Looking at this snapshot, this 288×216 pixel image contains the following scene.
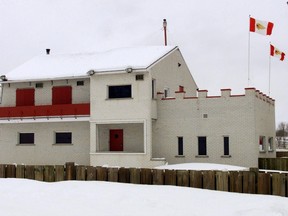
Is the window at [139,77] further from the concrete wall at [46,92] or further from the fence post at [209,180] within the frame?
the fence post at [209,180]

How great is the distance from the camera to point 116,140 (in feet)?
104

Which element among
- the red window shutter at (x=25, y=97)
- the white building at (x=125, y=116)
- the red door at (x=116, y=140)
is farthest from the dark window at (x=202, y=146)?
the red window shutter at (x=25, y=97)

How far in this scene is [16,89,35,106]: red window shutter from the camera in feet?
110

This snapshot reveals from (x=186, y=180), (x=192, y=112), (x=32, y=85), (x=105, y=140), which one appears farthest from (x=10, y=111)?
(x=186, y=180)

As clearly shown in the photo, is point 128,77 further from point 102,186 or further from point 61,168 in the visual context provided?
point 102,186

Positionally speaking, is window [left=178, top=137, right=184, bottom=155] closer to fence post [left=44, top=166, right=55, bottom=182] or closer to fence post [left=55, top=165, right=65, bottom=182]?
fence post [left=55, top=165, right=65, bottom=182]

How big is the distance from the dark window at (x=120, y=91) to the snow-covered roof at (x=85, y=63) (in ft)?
4.63

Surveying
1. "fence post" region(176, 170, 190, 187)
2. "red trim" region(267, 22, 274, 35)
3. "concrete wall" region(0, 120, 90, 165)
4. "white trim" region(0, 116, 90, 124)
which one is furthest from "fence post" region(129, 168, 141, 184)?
"red trim" region(267, 22, 274, 35)

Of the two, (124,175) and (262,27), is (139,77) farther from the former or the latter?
(124,175)

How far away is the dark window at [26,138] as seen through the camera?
33875 mm

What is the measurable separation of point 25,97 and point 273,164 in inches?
774

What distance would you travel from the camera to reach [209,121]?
2881cm

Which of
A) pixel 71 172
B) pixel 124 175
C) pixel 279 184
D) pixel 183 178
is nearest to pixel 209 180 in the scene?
pixel 183 178

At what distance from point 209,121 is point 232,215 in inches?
652
